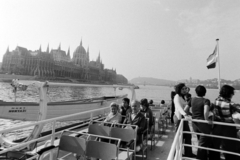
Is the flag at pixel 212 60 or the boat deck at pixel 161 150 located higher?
the flag at pixel 212 60

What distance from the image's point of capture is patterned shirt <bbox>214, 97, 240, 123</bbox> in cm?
291

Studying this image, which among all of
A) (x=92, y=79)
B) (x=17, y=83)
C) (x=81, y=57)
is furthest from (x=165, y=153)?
(x=81, y=57)

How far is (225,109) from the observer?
9.75 feet

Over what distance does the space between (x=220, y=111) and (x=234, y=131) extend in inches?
16.7

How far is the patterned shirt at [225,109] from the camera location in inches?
115

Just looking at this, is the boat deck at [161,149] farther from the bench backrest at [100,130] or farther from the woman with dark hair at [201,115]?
the bench backrest at [100,130]

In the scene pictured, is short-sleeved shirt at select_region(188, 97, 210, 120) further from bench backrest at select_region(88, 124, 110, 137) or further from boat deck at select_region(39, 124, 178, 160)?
bench backrest at select_region(88, 124, 110, 137)

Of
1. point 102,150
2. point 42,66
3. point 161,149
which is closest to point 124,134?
point 102,150

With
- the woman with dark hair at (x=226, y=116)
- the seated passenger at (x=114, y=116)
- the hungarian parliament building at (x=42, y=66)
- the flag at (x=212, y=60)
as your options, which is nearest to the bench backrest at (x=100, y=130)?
the seated passenger at (x=114, y=116)

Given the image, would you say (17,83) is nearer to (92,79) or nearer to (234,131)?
(234,131)

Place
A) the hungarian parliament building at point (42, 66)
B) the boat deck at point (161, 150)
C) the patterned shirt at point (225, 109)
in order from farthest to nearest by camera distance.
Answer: the hungarian parliament building at point (42, 66) → the boat deck at point (161, 150) → the patterned shirt at point (225, 109)

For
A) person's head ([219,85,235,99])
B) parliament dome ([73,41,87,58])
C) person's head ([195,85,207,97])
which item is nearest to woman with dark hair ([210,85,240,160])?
person's head ([219,85,235,99])

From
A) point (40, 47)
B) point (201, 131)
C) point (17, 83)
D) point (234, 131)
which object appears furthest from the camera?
point (40, 47)

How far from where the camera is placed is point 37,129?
139 inches
